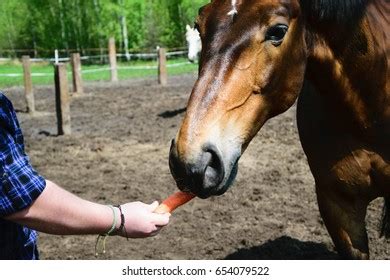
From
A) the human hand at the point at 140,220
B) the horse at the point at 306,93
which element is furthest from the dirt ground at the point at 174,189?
the human hand at the point at 140,220

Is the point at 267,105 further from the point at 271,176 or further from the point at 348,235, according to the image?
the point at 271,176

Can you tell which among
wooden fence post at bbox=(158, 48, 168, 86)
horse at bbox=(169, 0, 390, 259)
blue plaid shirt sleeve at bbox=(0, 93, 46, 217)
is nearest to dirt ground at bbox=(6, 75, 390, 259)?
horse at bbox=(169, 0, 390, 259)

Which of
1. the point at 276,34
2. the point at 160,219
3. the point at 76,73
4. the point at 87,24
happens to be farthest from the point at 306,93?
Result: the point at 87,24

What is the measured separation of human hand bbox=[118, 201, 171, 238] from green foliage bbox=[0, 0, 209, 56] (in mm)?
29600

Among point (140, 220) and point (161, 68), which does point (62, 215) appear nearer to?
point (140, 220)

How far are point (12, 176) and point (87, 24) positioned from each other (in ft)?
105

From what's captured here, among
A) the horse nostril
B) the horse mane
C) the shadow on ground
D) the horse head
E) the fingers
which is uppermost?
the horse mane

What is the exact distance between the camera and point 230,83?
5.04 feet

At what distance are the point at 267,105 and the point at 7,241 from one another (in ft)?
2.88

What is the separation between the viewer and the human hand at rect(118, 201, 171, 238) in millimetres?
1481

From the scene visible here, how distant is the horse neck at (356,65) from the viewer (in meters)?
1.80

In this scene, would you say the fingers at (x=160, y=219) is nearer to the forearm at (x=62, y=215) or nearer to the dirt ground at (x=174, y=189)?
the forearm at (x=62, y=215)

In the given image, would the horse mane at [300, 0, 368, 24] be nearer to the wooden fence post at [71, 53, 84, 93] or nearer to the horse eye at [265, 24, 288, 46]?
the horse eye at [265, 24, 288, 46]
